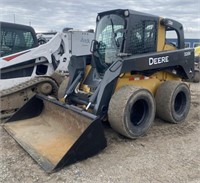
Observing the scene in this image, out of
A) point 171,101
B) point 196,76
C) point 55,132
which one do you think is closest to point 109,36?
point 171,101

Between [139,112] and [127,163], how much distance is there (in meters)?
1.34

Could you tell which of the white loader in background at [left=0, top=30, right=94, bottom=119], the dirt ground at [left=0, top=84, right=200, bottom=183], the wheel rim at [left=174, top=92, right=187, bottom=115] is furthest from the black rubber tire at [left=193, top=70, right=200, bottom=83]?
the dirt ground at [left=0, top=84, right=200, bottom=183]

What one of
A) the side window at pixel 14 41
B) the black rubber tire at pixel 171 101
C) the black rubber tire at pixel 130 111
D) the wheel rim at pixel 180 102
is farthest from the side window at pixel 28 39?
the wheel rim at pixel 180 102

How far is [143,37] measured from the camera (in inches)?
201

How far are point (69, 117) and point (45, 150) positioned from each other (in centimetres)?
74

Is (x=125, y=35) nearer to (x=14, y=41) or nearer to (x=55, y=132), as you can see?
(x=55, y=132)

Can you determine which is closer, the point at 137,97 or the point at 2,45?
the point at 137,97

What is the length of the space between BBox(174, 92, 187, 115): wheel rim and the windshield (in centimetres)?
165

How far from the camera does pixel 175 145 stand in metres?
4.42

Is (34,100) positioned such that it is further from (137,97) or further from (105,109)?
(137,97)

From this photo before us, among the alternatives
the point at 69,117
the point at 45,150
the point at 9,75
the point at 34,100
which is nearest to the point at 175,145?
the point at 69,117

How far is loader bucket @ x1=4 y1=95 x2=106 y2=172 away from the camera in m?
3.66

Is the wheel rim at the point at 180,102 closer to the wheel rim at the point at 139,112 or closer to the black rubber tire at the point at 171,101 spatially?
the black rubber tire at the point at 171,101

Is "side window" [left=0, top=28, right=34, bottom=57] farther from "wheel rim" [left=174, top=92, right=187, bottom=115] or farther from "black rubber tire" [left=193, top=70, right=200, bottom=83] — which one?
"black rubber tire" [left=193, top=70, right=200, bottom=83]
